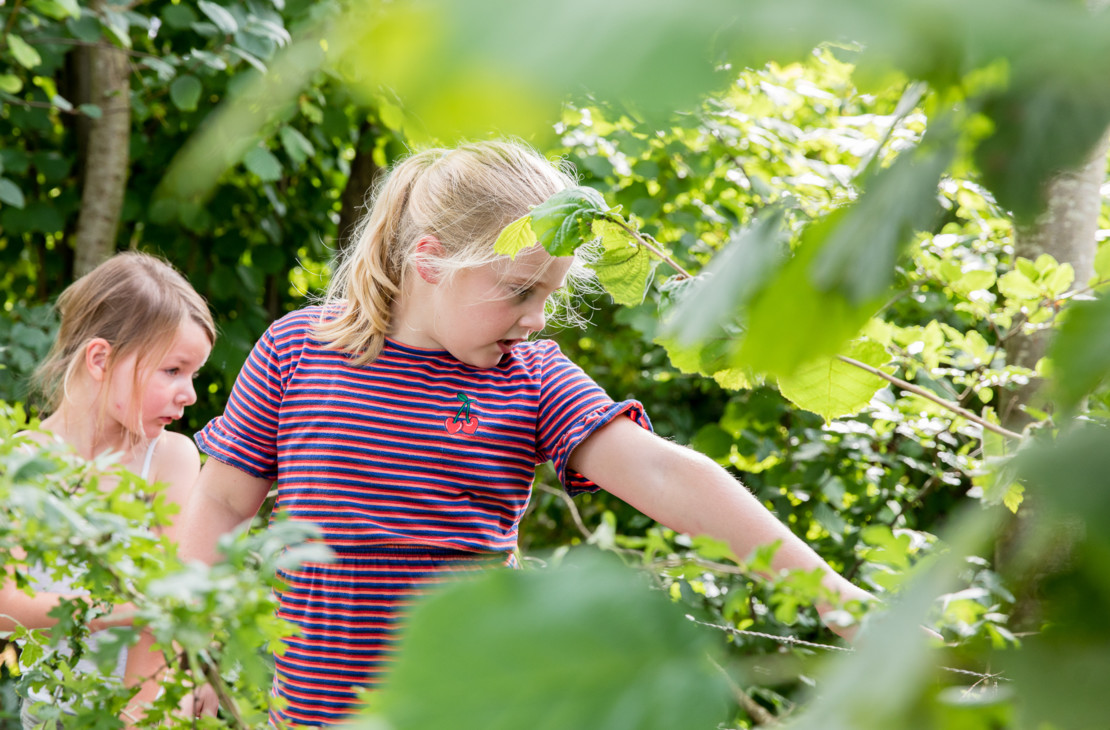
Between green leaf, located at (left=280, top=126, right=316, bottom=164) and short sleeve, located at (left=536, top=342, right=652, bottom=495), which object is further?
green leaf, located at (left=280, top=126, right=316, bottom=164)

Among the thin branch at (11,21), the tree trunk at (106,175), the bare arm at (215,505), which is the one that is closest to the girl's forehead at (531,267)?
the bare arm at (215,505)

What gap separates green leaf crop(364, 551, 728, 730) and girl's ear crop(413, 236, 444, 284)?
3.79ft

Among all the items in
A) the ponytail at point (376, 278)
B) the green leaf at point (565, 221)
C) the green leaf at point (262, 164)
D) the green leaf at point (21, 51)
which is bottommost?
the green leaf at point (262, 164)

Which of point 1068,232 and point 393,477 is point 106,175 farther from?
point 1068,232

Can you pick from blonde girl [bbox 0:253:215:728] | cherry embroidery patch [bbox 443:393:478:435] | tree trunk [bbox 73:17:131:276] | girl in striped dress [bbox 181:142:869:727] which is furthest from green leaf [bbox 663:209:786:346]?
tree trunk [bbox 73:17:131:276]

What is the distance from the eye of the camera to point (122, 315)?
1.91 m

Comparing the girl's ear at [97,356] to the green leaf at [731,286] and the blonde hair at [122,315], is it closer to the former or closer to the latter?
the blonde hair at [122,315]

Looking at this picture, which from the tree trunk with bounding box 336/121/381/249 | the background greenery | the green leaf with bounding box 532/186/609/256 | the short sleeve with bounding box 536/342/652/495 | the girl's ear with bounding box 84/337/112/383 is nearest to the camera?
the background greenery

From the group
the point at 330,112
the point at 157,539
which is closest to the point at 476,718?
the point at 157,539

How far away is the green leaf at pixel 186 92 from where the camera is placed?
7.84 ft

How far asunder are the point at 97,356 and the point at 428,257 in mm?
873

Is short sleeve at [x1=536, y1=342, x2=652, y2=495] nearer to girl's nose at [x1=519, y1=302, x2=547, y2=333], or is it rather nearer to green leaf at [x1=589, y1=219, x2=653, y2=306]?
girl's nose at [x1=519, y1=302, x2=547, y2=333]

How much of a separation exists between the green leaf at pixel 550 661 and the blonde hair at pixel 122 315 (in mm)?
1817

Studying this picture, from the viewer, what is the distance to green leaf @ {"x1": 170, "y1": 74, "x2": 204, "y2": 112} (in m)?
2.39
